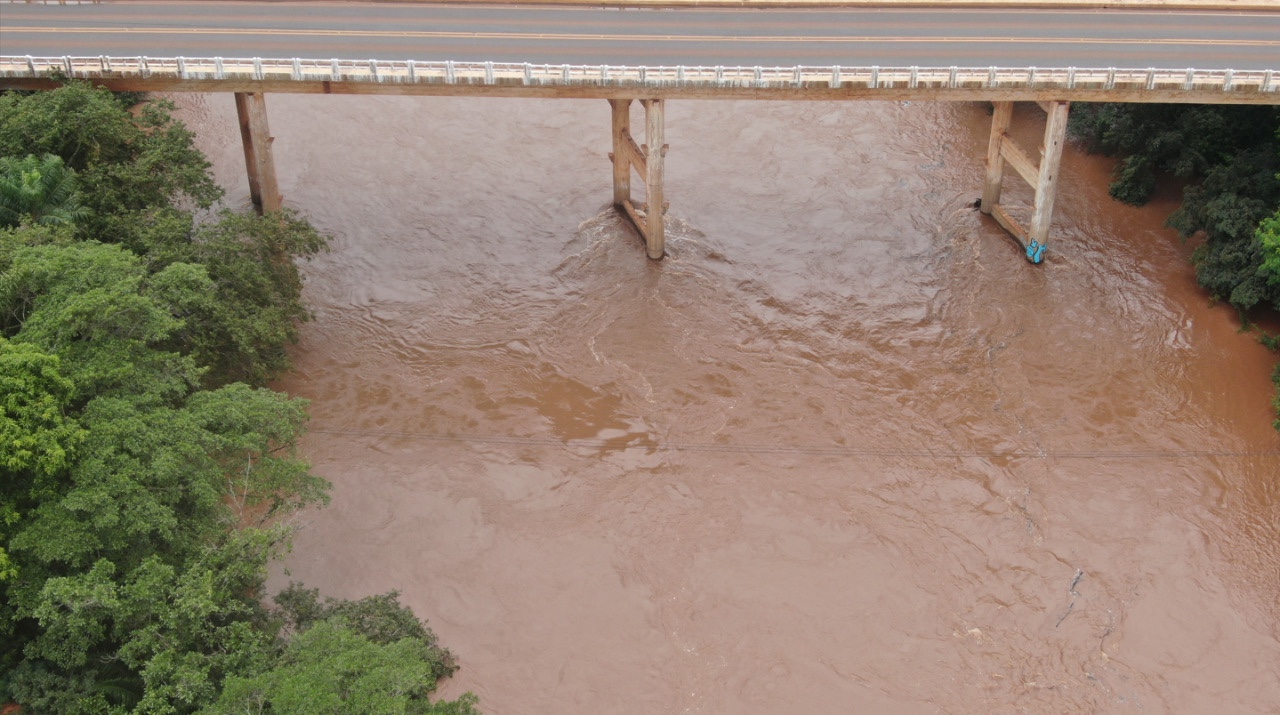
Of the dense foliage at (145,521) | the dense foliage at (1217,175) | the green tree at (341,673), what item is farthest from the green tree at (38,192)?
the dense foliage at (1217,175)

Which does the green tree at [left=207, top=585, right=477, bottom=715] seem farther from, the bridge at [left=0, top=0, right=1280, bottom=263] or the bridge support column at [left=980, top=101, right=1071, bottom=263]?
the bridge support column at [left=980, top=101, right=1071, bottom=263]

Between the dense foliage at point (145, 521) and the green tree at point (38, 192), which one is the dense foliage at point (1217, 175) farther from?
the green tree at point (38, 192)

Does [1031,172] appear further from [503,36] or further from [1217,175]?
[503,36]

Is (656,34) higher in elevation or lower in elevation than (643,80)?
higher

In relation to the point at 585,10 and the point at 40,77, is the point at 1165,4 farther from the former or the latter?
the point at 40,77

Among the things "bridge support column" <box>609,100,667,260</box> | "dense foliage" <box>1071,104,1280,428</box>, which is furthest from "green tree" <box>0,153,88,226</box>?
"dense foliage" <box>1071,104,1280,428</box>

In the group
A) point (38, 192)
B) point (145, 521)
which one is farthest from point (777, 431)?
point (38, 192)
